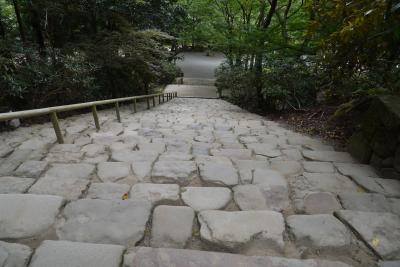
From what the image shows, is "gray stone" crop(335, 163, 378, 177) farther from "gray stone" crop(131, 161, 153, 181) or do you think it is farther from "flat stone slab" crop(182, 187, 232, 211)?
"gray stone" crop(131, 161, 153, 181)

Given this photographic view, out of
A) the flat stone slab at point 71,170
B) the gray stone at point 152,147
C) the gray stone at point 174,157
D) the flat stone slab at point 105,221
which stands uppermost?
the flat stone slab at point 105,221

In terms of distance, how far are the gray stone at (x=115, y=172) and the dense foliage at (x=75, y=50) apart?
12.0ft

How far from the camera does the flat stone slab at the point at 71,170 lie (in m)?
2.15

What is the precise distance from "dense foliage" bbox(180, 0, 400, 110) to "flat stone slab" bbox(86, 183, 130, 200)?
273cm

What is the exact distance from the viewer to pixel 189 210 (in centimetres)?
166

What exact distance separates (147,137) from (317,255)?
2854 millimetres

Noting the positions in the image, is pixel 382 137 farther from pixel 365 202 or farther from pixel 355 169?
pixel 365 202

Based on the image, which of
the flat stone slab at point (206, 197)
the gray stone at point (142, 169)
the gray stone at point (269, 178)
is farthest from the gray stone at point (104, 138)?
the gray stone at point (269, 178)

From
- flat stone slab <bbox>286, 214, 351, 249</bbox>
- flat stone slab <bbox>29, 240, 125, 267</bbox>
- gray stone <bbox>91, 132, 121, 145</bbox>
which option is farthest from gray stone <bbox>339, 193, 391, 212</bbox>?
gray stone <bbox>91, 132, 121, 145</bbox>

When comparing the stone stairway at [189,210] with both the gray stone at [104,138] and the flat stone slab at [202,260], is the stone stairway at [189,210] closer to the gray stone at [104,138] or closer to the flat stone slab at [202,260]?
the flat stone slab at [202,260]

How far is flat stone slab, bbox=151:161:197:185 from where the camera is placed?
2.15 m

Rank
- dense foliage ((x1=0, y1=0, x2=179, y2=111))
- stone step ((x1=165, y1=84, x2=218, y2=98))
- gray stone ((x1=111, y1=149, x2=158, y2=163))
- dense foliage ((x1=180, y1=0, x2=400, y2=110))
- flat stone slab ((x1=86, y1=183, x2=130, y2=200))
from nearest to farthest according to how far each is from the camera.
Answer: flat stone slab ((x1=86, y1=183, x2=130, y2=200)), gray stone ((x1=111, y1=149, x2=158, y2=163)), dense foliage ((x1=180, y1=0, x2=400, y2=110)), dense foliage ((x1=0, y1=0, x2=179, y2=111)), stone step ((x1=165, y1=84, x2=218, y2=98))

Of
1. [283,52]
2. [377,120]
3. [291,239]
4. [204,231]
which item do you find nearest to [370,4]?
[377,120]

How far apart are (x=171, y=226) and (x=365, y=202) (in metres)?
1.45
